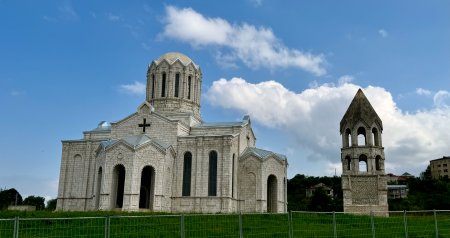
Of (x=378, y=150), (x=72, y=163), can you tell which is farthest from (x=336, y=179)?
(x=72, y=163)

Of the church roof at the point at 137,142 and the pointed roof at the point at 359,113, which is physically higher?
the pointed roof at the point at 359,113

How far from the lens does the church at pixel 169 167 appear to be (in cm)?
2538

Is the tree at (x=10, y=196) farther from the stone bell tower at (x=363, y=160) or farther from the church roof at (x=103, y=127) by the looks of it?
the stone bell tower at (x=363, y=160)

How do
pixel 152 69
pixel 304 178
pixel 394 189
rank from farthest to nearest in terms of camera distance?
pixel 304 178 < pixel 394 189 < pixel 152 69

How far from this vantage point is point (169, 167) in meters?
26.8

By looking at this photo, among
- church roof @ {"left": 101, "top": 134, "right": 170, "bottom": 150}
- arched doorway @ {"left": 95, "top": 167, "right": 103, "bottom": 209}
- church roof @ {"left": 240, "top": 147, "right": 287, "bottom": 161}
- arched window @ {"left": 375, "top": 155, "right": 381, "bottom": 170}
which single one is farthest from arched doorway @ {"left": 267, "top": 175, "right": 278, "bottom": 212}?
arched doorway @ {"left": 95, "top": 167, "right": 103, "bottom": 209}

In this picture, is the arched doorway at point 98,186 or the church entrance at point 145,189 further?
the church entrance at point 145,189

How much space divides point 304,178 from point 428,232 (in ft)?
243

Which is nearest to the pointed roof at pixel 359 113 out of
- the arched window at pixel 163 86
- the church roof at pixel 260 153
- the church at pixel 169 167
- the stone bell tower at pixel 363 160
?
the stone bell tower at pixel 363 160

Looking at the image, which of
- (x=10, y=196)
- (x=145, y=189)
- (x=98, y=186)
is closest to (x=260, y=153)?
(x=145, y=189)

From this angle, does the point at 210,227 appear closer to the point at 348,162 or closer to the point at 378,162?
the point at 348,162

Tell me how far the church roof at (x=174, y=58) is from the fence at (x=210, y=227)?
20.2 meters

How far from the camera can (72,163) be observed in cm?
2914

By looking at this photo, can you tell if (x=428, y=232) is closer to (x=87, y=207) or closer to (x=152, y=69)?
(x=87, y=207)
